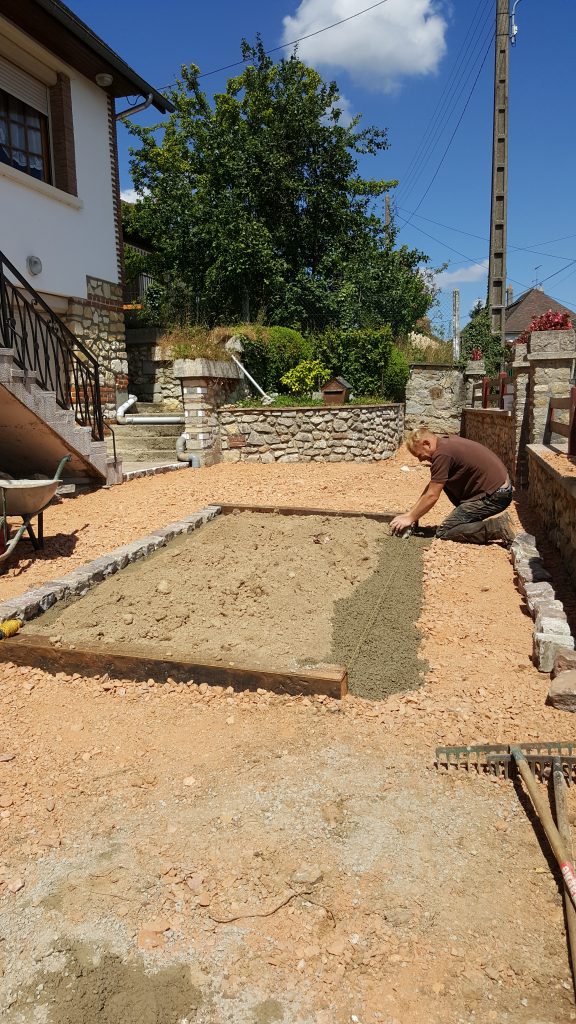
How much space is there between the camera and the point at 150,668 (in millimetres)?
3422

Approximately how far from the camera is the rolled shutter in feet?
31.8

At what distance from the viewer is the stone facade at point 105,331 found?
1099 cm

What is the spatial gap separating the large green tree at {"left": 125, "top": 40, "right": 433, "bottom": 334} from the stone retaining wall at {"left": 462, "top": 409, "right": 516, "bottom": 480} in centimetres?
456

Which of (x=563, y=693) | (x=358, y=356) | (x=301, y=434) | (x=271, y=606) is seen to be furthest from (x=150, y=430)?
(x=563, y=693)

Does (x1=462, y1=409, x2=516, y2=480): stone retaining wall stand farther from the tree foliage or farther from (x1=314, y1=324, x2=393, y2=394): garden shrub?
the tree foliage

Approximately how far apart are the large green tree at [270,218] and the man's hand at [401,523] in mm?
9247

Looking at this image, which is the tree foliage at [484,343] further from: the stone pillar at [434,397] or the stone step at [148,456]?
the stone step at [148,456]

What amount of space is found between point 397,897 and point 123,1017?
849mm

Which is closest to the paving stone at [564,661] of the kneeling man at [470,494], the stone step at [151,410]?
the kneeling man at [470,494]

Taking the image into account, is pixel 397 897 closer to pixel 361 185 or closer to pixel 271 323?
pixel 271 323

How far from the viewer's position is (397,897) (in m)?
2.01

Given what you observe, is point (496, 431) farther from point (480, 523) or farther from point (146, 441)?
point (146, 441)

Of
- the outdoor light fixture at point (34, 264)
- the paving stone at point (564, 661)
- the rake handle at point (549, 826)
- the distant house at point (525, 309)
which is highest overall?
the distant house at point (525, 309)

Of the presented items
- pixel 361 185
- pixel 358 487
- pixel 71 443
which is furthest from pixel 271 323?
pixel 71 443
